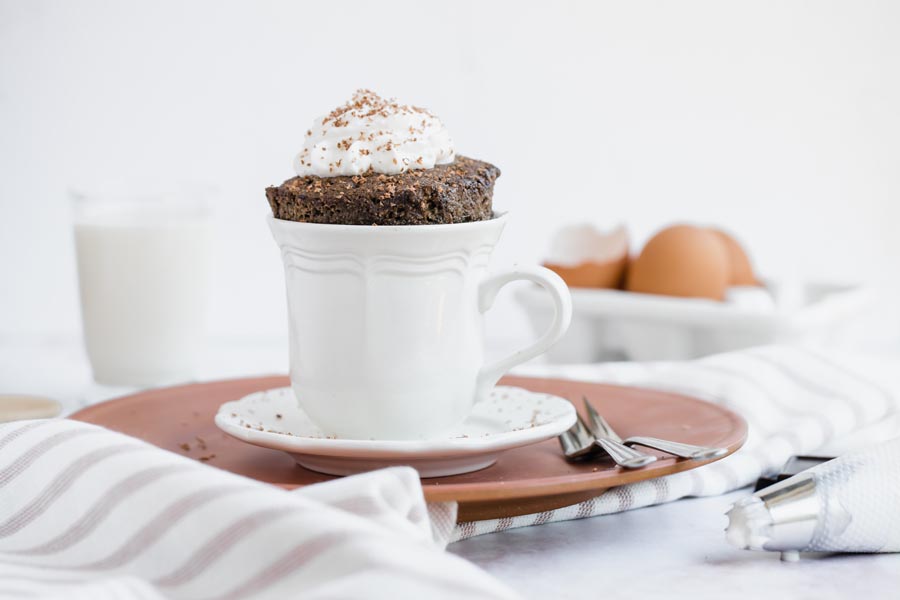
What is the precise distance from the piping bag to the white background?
1844 mm

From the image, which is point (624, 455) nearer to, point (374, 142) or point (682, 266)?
point (374, 142)

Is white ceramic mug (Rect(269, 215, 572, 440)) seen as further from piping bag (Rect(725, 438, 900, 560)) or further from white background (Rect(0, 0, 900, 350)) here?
white background (Rect(0, 0, 900, 350))

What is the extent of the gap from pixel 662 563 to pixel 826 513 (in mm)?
118

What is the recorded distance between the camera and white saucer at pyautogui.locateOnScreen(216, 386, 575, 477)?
0.77 metres

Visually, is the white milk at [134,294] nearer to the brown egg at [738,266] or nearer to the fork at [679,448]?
the fork at [679,448]

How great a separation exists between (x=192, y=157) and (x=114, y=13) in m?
0.35

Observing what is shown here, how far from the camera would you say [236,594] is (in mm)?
583

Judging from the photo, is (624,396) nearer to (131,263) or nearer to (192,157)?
(131,263)

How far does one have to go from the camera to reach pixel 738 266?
1.98 meters

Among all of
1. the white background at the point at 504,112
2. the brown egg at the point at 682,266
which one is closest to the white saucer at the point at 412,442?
the brown egg at the point at 682,266

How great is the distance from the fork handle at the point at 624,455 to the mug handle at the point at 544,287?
0.32 feet

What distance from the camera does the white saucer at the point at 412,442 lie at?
2.53 feet

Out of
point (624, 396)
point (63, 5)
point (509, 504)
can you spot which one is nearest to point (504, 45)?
point (63, 5)

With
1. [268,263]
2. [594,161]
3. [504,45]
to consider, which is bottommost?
[268,263]
